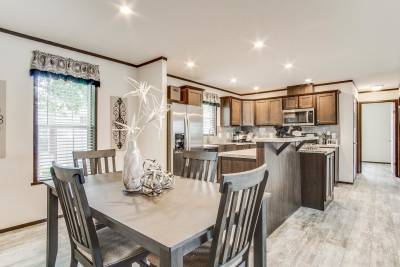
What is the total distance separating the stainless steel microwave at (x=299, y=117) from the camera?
5.59m

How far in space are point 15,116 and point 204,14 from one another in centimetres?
268

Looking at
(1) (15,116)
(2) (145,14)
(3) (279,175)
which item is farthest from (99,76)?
(3) (279,175)

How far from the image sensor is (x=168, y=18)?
2.53m

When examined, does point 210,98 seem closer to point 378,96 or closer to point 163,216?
point 163,216

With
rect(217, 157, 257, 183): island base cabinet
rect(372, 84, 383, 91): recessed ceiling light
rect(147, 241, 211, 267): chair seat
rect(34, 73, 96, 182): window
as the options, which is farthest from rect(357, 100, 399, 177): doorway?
rect(147, 241, 211, 267): chair seat

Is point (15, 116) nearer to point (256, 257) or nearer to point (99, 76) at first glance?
point (99, 76)

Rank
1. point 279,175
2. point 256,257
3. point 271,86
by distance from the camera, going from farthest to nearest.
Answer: point 271,86, point 279,175, point 256,257

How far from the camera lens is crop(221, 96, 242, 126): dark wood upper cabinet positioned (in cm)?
624

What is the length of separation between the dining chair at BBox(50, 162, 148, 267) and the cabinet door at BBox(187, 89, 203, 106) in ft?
11.6

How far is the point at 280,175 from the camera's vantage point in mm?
3012

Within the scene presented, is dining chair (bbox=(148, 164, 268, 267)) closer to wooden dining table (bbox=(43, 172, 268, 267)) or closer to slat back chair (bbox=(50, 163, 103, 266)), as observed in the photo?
wooden dining table (bbox=(43, 172, 268, 267))

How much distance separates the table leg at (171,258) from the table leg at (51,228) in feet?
4.75

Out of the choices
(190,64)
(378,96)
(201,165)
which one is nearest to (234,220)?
(201,165)

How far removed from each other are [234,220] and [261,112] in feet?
18.8
